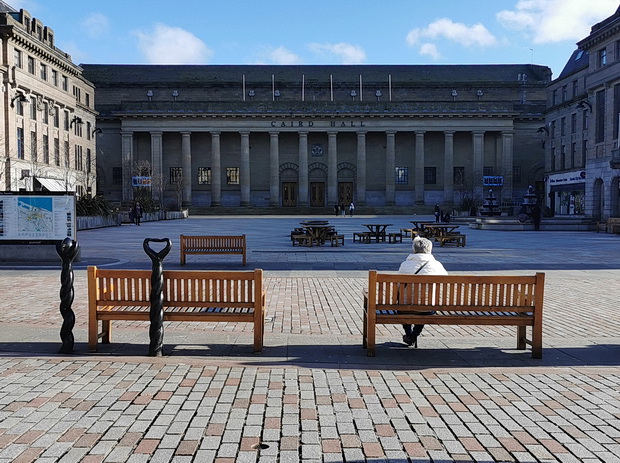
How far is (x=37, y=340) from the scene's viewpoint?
7.50m

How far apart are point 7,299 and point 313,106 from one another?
206 feet

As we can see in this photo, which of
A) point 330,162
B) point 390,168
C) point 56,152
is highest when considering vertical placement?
point 330,162

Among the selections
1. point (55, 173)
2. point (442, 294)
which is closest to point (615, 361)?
point (442, 294)

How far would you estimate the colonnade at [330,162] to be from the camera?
71562mm

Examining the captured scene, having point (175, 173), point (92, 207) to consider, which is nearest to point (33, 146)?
point (92, 207)

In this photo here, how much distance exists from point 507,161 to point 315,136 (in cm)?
2451

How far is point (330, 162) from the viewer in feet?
237

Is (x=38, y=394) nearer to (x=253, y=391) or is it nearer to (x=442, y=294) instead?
(x=253, y=391)

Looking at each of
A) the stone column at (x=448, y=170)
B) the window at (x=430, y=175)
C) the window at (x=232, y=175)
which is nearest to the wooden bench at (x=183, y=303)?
the stone column at (x=448, y=170)

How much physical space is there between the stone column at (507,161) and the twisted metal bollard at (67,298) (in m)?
69.8

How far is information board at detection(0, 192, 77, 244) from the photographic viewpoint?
16.8 m

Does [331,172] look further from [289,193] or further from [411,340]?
[411,340]

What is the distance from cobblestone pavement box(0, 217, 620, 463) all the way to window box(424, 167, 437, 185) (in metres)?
65.5

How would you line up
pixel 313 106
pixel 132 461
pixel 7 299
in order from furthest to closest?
1. pixel 313 106
2. pixel 7 299
3. pixel 132 461
